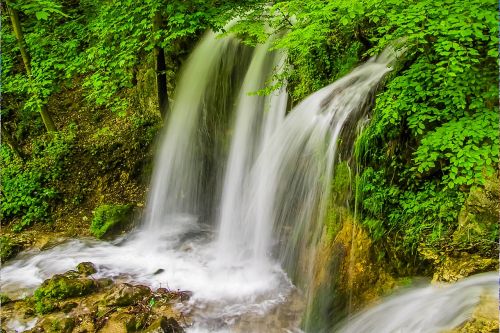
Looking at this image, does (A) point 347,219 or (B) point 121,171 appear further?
(B) point 121,171

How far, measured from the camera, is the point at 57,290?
5.68m

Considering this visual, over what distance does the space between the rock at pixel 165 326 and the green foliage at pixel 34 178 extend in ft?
15.5

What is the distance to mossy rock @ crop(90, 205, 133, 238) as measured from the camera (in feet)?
25.4

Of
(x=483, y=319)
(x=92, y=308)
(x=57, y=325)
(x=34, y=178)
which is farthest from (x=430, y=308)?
(x=34, y=178)

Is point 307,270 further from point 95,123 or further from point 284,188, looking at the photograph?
point 95,123

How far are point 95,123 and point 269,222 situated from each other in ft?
18.8

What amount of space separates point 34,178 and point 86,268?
3.46 meters

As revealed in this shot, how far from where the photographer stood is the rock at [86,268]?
629 centimetres

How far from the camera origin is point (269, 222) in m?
6.13

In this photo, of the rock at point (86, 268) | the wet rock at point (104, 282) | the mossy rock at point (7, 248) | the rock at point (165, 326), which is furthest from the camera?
the mossy rock at point (7, 248)

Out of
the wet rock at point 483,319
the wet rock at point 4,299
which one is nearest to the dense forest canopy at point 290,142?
the wet rock at point 483,319

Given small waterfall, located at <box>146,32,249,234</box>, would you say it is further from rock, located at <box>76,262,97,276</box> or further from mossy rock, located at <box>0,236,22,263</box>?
mossy rock, located at <box>0,236,22,263</box>

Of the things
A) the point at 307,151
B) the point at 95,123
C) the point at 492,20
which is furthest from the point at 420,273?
the point at 95,123

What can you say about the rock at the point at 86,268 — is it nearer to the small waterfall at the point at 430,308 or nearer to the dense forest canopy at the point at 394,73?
the dense forest canopy at the point at 394,73
